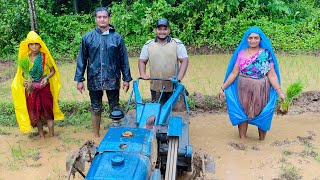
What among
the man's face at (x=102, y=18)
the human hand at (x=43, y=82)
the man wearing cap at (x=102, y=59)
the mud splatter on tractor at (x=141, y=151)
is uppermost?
the man's face at (x=102, y=18)

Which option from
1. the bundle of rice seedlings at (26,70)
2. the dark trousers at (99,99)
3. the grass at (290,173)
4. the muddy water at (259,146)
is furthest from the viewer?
the dark trousers at (99,99)

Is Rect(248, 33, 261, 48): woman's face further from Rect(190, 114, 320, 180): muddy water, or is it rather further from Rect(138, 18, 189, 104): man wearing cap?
Rect(190, 114, 320, 180): muddy water

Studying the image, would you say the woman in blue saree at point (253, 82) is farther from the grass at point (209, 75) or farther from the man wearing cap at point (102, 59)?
the grass at point (209, 75)

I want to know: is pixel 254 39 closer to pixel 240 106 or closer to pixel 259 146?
pixel 240 106

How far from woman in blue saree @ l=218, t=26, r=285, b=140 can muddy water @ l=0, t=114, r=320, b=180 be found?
339 mm

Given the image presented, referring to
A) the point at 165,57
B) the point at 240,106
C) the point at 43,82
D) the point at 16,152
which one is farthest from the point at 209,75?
the point at 16,152

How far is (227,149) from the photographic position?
4.91 meters

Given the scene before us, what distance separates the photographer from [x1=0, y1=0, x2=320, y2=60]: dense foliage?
1009 cm

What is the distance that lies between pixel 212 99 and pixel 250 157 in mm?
1878

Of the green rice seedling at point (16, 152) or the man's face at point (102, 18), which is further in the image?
the green rice seedling at point (16, 152)

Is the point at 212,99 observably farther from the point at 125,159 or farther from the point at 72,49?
the point at 72,49

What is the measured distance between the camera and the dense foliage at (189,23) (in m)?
10.1

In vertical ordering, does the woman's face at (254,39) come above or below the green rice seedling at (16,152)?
above

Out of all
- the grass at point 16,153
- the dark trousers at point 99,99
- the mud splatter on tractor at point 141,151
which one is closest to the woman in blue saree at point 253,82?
the mud splatter on tractor at point 141,151
